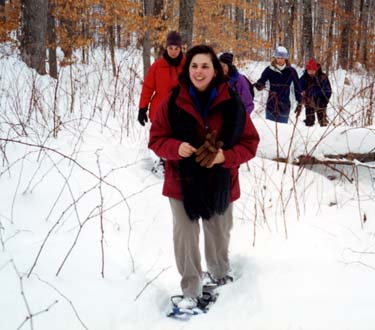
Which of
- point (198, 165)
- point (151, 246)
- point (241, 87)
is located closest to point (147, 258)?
point (151, 246)

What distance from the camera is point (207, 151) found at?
2.04 meters

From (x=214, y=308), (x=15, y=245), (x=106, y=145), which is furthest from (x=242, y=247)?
(x=106, y=145)

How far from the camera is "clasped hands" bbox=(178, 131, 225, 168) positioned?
2.03 metres

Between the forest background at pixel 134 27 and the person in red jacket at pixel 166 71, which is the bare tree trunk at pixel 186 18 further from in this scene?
the person in red jacket at pixel 166 71

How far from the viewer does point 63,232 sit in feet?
9.50

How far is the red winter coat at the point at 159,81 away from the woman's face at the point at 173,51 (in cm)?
10

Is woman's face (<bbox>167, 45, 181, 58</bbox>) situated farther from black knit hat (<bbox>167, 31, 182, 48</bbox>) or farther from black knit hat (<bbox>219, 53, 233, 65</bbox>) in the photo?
black knit hat (<bbox>219, 53, 233, 65</bbox>)

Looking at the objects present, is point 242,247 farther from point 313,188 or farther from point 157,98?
point 157,98

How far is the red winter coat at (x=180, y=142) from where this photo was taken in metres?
2.19

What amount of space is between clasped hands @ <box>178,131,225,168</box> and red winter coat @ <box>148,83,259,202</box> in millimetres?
71

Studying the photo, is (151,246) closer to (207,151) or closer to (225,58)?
(207,151)

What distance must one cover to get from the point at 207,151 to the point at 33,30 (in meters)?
6.53

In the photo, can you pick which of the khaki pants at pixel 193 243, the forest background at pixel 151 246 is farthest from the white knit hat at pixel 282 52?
the khaki pants at pixel 193 243

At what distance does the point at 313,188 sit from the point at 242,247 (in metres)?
1.32
